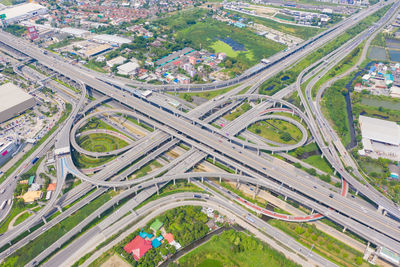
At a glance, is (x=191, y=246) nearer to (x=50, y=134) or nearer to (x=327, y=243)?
(x=327, y=243)

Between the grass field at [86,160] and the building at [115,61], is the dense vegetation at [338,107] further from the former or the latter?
the building at [115,61]

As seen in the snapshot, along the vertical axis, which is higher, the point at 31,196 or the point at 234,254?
the point at 31,196

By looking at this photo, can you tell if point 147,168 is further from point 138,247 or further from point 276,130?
point 276,130

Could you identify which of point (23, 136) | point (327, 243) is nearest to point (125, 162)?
point (23, 136)

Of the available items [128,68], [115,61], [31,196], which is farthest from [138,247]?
[115,61]

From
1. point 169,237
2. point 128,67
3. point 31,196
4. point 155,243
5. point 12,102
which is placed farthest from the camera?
point 128,67

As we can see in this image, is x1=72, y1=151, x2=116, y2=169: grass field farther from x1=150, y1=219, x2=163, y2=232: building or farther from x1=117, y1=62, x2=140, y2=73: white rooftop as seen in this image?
x1=117, y1=62, x2=140, y2=73: white rooftop

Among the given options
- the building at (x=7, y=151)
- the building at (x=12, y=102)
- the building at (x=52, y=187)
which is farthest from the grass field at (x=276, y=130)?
the building at (x=12, y=102)
